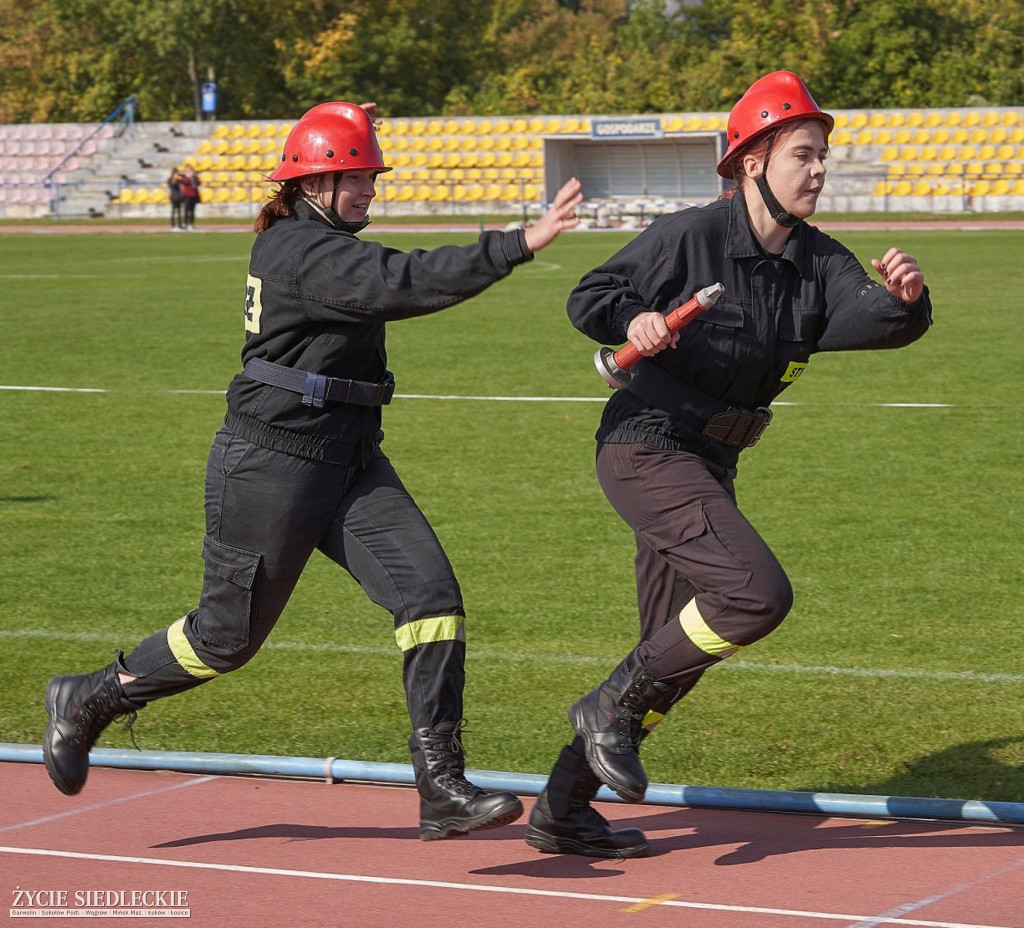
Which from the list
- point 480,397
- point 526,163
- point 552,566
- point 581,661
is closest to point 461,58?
point 526,163

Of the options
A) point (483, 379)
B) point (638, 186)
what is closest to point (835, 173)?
point (638, 186)

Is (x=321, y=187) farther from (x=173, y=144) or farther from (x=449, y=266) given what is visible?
(x=173, y=144)

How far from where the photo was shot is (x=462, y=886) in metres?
4.59

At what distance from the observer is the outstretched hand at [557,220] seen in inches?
169

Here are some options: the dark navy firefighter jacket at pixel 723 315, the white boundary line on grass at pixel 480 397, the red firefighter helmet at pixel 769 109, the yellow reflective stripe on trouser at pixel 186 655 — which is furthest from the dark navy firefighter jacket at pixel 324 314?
the white boundary line on grass at pixel 480 397

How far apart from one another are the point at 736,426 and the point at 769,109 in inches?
35.2

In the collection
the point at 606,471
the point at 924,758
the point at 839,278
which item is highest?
the point at 839,278

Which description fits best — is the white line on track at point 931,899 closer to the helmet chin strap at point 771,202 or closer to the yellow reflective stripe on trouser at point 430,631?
the yellow reflective stripe on trouser at point 430,631

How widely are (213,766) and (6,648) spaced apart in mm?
2134

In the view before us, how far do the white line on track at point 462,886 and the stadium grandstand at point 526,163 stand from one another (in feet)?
132

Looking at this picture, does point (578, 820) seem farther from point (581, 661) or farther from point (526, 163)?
point (526, 163)

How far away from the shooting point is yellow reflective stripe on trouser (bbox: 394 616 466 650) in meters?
4.73

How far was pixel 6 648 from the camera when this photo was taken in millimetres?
7340

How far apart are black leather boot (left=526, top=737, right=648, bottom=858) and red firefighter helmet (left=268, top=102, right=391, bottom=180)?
5.90 feet
